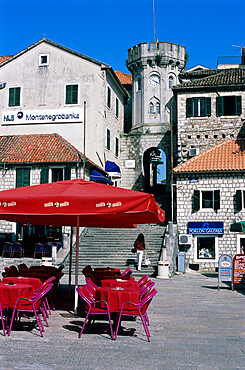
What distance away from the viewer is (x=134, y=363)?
643 centimetres

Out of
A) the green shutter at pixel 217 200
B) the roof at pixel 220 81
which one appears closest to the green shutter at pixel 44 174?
the green shutter at pixel 217 200

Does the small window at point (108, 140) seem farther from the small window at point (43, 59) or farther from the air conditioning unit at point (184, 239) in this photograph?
the air conditioning unit at point (184, 239)

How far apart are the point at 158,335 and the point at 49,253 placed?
50.5 feet

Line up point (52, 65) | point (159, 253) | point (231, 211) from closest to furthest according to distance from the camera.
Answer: point (159, 253)
point (231, 211)
point (52, 65)

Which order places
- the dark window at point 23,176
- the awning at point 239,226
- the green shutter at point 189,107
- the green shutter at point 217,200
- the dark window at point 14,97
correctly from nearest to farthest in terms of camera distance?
the awning at point 239,226 → the green shutter at point 217,200 → the dark window at point 23,176 → the green shutter at point 189,107 → the dark window at point 14,97

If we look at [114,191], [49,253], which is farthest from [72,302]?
[49,253]

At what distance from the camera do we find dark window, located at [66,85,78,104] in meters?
31.9

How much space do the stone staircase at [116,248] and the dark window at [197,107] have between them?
30.1 feet

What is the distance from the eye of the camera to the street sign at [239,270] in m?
16.5

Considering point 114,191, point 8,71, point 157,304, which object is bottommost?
point 157,304

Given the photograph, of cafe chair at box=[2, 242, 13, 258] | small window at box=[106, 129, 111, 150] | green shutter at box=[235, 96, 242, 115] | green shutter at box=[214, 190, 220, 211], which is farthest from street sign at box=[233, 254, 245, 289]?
small window at box=[106, 129, 111, 150]

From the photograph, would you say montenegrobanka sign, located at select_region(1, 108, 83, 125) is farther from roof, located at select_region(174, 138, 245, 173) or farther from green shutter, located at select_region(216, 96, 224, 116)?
green shutter, located at select_region(216, 96, 224, 116)

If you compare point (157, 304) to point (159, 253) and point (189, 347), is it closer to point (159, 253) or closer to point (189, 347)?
point (189, 347)

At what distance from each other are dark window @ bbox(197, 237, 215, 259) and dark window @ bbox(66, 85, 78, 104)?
43.5 ft
